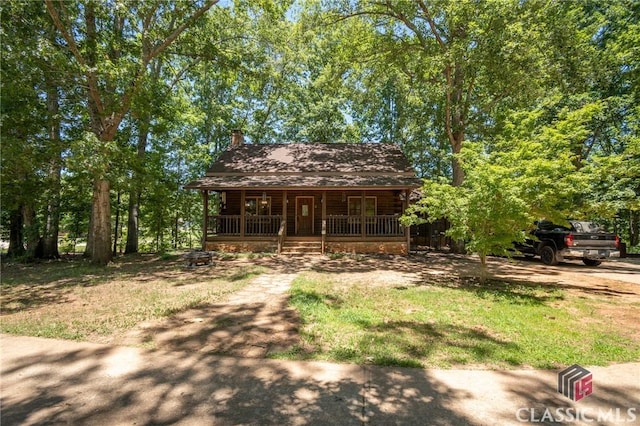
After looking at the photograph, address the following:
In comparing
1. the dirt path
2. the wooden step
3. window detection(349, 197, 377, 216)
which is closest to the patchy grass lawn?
the dirt path

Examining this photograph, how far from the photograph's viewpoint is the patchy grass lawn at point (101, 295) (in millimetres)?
4707

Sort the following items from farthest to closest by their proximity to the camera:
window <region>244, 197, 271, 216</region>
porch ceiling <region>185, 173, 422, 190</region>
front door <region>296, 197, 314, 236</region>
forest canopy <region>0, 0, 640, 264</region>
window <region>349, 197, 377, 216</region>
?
front door <region>296, 197, 314, 236</region>
window <region>244, 197, 271, 216</region>
window <region>349, 197, 377, 216</region>
porch ceiling <region>185, 173, 422, 190</region>
forest canopy <region>0, 0, 640, 264</region>

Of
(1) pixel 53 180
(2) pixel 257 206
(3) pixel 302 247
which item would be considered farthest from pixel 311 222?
(1) pixel 53 180

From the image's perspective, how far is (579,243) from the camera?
1056 cm

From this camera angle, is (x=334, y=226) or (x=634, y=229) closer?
(x=334, y=226)

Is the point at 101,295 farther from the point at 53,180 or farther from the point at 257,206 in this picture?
the point at 257,206

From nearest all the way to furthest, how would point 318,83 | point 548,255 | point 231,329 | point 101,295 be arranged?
point 231,329 → point 101,295 → point 548,255 → point 318,83

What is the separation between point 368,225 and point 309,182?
3614 mm

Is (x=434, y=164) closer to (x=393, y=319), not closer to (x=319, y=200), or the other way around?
(x=319, y=200)

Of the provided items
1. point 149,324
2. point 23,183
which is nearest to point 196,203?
point 23,183

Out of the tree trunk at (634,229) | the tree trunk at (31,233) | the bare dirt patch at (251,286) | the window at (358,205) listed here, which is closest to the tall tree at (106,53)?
the bare dirt patch at (251,286)

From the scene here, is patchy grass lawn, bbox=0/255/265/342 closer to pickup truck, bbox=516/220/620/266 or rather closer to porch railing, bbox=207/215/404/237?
porch railing, bbox=207/215/404/237

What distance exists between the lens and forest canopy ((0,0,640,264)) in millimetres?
7559

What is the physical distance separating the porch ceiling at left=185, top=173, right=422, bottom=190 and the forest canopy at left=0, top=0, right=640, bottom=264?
2.27 m
